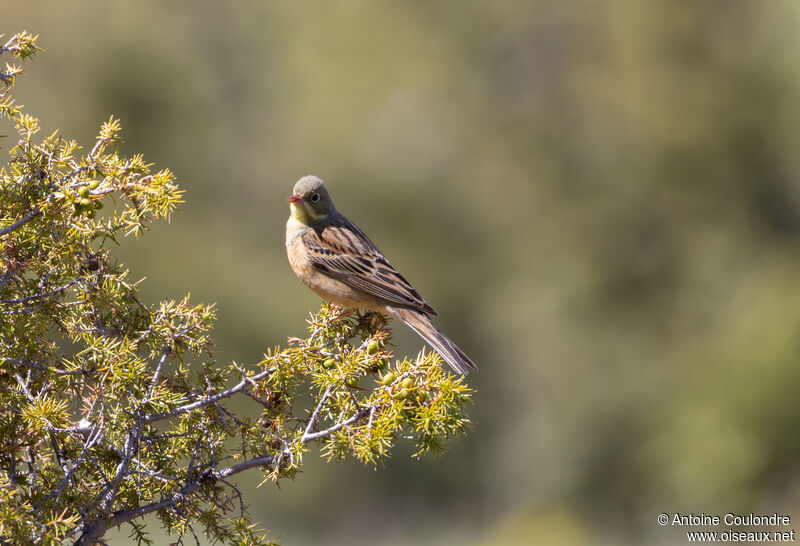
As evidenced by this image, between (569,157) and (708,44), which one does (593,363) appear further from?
(708,44)

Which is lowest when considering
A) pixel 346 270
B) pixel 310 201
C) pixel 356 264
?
pixel 346 270

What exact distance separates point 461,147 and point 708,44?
809cm

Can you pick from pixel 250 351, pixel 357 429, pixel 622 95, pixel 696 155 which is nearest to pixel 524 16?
pixel 622 95

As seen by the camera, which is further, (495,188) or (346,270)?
(495,188)

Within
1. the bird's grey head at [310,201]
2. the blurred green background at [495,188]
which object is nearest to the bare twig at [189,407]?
the bird's grey head at [310,201]

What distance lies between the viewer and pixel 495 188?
2794 cm

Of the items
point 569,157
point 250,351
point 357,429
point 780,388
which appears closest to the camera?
point 357,429

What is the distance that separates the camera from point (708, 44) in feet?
86.2

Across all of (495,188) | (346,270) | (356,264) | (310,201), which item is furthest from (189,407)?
(495,188)

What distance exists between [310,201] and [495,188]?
20.5 m

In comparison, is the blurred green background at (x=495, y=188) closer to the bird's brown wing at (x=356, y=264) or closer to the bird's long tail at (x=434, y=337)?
the bird's brown wing at (x=356, y=264)

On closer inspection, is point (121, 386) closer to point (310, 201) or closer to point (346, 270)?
point (346, 270)

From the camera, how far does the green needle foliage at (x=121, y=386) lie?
3.53 meters

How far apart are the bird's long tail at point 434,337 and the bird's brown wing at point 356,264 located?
66 millimetres
